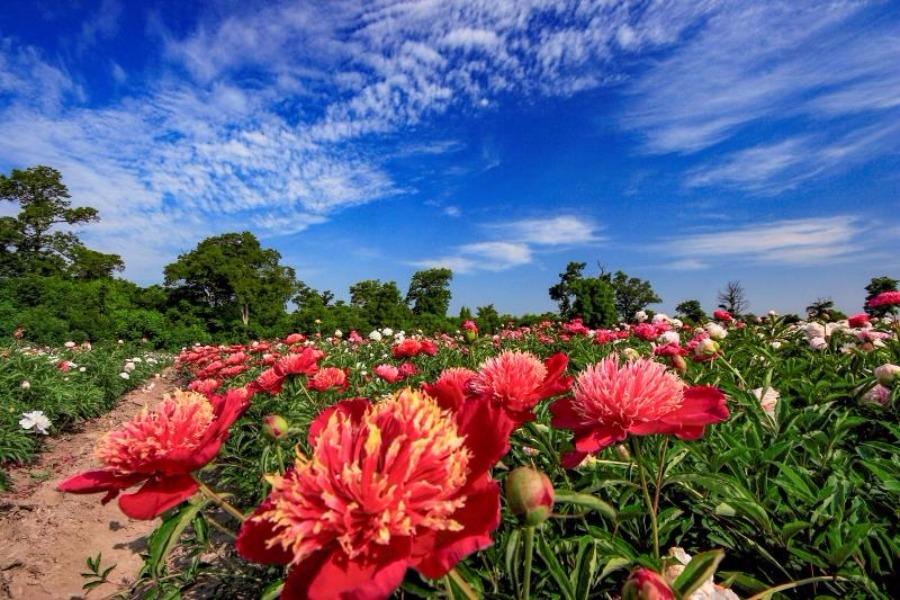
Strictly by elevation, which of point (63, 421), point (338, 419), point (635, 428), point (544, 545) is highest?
point (338, 419)

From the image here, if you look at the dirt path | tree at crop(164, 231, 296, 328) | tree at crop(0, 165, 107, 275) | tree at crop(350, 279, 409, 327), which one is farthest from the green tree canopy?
the dirt path

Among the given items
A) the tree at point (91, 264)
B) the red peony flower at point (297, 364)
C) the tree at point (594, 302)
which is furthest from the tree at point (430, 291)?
the red peony flower at point (297, 364)

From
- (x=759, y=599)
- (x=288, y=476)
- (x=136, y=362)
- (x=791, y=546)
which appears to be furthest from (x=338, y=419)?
(x=136, y=362)

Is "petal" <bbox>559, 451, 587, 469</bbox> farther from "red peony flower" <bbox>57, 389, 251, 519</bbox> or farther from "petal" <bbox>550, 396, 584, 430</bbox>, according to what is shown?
"red peony flower" <bbox>57, 389, 251, 519</bbox>

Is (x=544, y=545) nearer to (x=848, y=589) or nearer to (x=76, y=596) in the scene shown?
(x=848, y=589)

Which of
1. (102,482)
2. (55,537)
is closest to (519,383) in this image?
(102,482)

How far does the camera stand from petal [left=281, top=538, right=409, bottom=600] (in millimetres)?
569

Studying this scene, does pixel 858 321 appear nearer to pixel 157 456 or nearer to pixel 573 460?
pixel 573 460

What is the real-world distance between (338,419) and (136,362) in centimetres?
1420

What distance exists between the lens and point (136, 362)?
12.1 metres

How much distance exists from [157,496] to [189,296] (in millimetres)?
33996

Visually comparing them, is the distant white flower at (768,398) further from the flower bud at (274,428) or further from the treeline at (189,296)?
the treeline at (189,296)

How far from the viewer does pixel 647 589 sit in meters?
0.60

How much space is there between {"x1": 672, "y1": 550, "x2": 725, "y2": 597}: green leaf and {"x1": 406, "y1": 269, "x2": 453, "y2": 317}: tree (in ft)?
110
